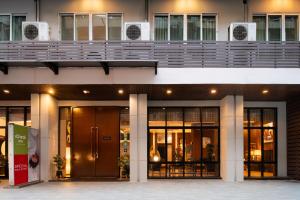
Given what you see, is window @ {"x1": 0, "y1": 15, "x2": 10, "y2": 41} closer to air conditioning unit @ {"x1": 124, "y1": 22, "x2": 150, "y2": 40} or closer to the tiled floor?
air conditioning unit @ {"x1": 124, "y1": 22, "x2": 150, "y2": 40}

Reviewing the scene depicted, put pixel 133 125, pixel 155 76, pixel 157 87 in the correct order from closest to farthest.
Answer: pixel 155 76, pixel 157 87, pixel 133 125

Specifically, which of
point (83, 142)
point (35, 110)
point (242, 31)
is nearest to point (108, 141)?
point (83, 142)

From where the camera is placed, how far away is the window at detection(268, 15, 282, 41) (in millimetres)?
20297

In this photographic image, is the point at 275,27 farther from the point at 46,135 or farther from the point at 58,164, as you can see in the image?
the point at 58,164

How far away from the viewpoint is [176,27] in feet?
66.5

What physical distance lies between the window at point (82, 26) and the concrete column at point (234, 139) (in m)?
6.43

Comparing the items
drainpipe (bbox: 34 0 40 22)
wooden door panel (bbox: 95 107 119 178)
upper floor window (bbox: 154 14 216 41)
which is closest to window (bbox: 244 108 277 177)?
upper floor window (bbox: 154 14 216 41)

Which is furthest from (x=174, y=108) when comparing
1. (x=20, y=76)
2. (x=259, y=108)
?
(x=20, y=76)

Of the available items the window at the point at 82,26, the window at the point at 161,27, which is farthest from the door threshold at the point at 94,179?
the window at the point at 161,27

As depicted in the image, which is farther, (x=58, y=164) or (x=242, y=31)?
(x=58, y=164)

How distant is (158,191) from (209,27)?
7615 mm

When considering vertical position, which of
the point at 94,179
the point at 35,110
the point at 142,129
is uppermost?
the point at 35,110

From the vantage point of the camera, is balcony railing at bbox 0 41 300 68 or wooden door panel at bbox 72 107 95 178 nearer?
balcony railing at bbox 0 41 300 68

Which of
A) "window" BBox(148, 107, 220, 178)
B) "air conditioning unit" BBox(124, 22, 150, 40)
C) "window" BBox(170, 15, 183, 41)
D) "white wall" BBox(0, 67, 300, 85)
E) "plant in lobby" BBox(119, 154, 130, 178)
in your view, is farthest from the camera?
"window" BBox(148, 107, 220, 178)
